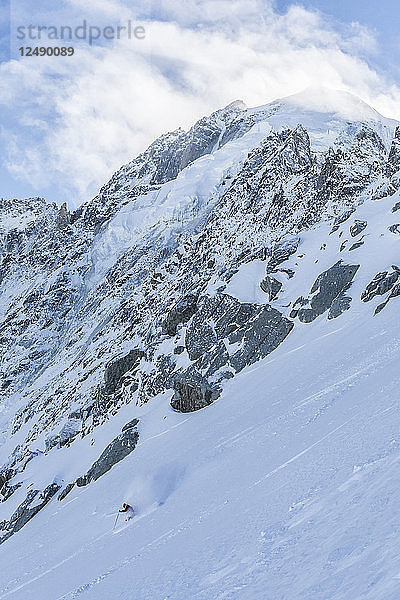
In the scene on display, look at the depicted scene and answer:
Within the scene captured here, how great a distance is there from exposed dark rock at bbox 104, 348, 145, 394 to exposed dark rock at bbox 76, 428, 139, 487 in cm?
816

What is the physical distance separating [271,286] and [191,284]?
11289mm

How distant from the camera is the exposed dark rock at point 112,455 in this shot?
63.4ft

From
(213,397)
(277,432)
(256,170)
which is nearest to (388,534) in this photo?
(277,432)

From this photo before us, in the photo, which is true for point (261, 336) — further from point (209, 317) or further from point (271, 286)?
point (209, 317)

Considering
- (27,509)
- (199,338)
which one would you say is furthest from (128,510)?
(199,338)

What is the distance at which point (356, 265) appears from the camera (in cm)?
2062

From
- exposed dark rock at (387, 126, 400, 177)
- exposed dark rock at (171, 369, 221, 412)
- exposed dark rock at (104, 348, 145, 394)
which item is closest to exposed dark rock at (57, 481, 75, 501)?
exposed dark rock at (171, 369, 221, 412)

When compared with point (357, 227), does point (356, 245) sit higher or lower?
lower

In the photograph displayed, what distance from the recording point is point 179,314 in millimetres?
29031

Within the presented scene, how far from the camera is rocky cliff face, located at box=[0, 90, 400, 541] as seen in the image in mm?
21172

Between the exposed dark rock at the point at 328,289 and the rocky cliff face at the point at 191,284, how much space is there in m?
0.06

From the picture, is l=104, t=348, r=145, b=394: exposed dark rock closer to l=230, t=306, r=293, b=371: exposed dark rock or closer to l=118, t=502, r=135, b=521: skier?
l=230, t=306, r=293, b=371: exposed dark rock

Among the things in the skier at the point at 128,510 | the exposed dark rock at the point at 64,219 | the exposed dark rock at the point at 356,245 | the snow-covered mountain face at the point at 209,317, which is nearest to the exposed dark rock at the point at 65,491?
the snow-covered mountain face at the point at 209,317

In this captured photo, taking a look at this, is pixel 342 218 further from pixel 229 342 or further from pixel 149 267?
pixel 149 267
